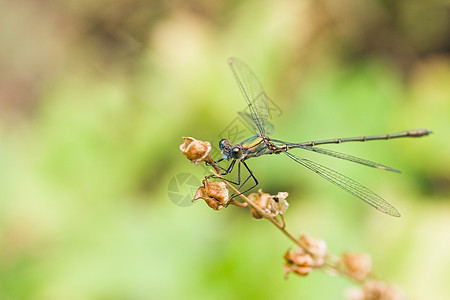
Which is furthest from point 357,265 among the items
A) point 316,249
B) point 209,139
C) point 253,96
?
point 209,139

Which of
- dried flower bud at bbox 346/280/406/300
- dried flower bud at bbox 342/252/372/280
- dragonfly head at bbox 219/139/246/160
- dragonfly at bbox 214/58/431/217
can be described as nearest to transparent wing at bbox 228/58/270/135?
dragonfly at bbox 214/58/431/217

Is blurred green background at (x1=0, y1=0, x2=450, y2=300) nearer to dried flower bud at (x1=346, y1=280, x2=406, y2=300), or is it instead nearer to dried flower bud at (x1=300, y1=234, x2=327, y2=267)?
dried flower bud at (x1=346, y1=280, x2=406, y2=300)

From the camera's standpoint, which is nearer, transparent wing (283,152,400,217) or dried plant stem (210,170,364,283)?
→ dried plant stem (210,170,364,283)

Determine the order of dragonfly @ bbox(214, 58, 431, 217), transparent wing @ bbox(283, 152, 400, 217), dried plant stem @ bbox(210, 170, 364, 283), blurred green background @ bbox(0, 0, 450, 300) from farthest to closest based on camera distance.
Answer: blurred green background @ bbox(0, 0, 450, 300) < dragonfly @ bbox(214, 58, 431, 217) < transparent wing @ bbox(283, 152, 400, 217) < dried plant stem @ bbox(210, 170, 364, 283)

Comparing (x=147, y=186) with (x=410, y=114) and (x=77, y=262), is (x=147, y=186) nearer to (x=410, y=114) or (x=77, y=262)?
(x=77, y=262)

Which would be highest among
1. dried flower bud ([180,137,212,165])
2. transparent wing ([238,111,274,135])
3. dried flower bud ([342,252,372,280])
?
transparent wing ([238,111,274,135])

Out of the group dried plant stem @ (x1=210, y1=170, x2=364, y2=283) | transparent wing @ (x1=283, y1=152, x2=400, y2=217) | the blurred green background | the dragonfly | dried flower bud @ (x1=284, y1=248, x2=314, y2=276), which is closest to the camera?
dried plant stem @ (x1=210, y1=170, x2=364, y2=283)

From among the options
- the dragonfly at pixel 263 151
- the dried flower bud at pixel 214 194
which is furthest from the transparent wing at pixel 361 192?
the dried flower bud at pixel 214 194

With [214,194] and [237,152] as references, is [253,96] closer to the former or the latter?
[237,152]

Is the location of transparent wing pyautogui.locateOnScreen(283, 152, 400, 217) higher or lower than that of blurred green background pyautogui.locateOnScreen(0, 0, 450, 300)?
lower

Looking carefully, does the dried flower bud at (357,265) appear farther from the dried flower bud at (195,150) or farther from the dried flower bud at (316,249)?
the dried flower bud at (195,150)

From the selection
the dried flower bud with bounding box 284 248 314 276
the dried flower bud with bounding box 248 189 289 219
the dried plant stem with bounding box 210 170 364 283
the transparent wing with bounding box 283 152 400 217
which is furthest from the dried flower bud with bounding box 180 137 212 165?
the transparent wing with bounding box 283 152 400 217
